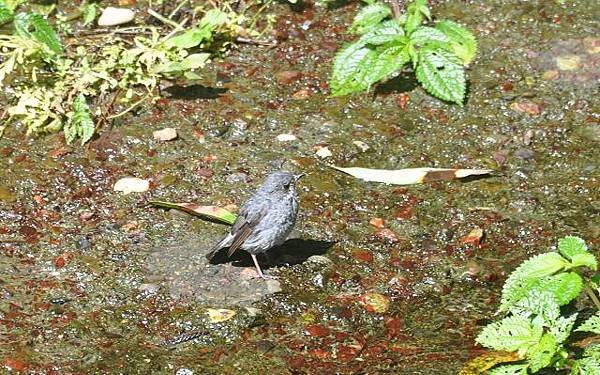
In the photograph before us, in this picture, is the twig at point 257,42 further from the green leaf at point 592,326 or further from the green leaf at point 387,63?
the green leaf at point 592,326

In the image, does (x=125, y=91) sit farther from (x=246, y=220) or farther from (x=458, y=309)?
(x=458, y=309)

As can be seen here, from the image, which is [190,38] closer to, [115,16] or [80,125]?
[115,16]

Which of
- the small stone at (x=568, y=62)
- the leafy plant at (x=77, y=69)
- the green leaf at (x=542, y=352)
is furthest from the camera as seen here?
the small stone at (x=568, y=62)

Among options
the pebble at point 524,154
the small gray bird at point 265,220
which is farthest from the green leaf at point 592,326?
the pebble at point 524,154

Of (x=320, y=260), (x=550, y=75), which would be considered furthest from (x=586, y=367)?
(x=550, y=75)

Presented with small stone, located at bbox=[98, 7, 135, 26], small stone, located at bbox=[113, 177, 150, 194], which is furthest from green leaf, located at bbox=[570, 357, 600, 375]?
small stone, located at bbox=[98, 7, 135, 26]

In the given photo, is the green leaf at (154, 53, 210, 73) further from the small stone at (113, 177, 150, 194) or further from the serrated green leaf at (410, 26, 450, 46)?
the serrated green leaf at (410, 26, 450, 46)
